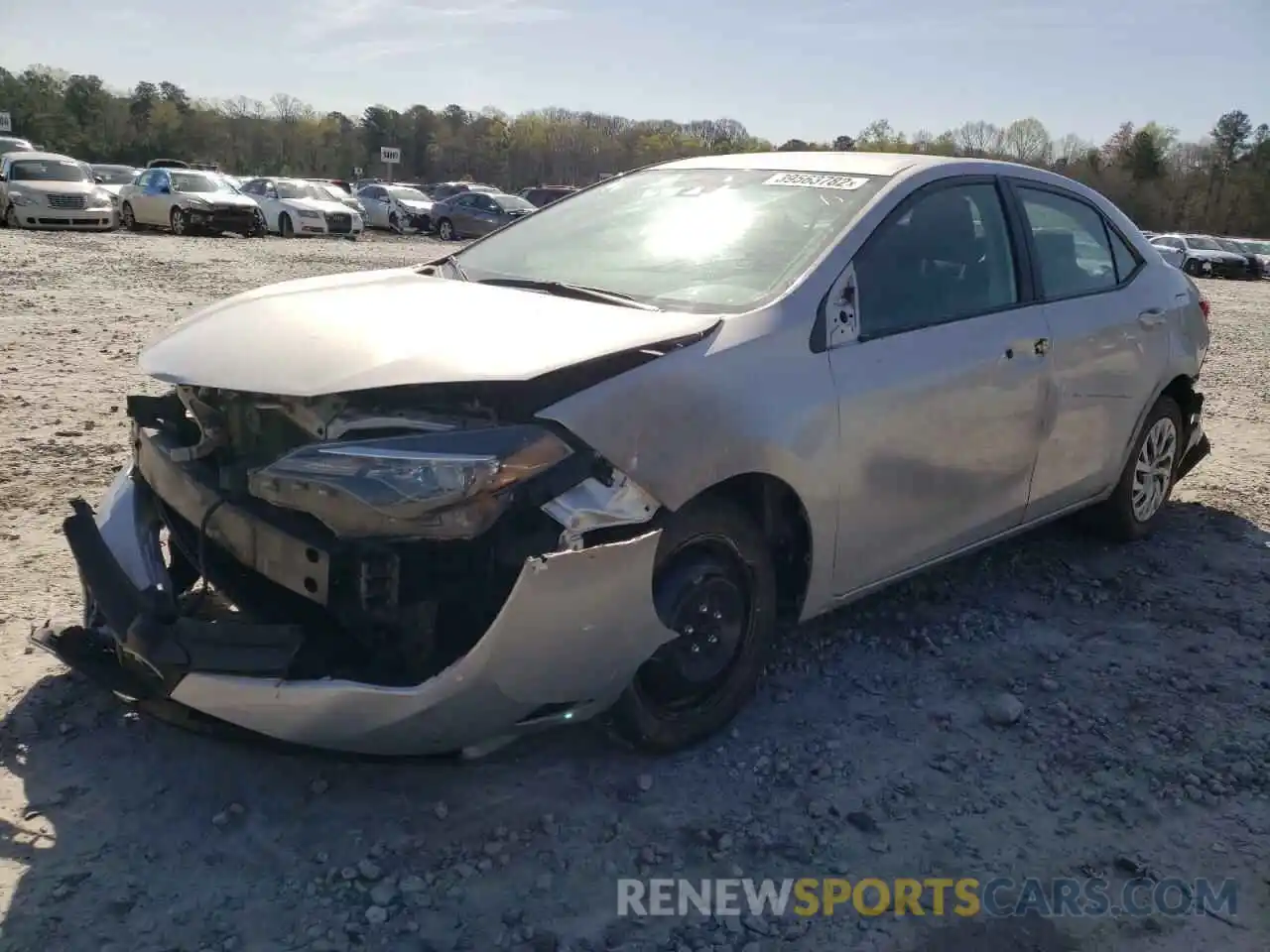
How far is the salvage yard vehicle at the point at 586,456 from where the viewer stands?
2.48 metres

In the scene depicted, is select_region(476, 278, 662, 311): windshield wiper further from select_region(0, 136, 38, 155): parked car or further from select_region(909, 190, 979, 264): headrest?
select_region(0, 136, 38, 155): parked car

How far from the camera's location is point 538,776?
9.66ft

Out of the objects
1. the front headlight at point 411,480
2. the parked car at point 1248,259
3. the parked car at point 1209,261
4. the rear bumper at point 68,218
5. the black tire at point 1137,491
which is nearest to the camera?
the front headlight at point 411,480

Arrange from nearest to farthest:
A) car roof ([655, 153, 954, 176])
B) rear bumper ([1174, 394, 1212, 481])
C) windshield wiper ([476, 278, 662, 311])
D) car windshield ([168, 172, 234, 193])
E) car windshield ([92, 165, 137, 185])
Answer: windshield wiper ([476, 278, 662, 311]), car roof ([655, 153, 954, 176]), rear bumper ([1174, 394, 1212, 481]), car windshield ([168, 172, 234, 193]), car windshield ([92, 165, 137, 185])

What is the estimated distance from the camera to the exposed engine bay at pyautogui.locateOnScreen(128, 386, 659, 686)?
2.43 meters

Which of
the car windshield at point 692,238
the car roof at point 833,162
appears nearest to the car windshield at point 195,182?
the car windshield at point 692,238

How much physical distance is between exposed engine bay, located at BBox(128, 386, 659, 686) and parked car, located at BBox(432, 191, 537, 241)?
27155 mm

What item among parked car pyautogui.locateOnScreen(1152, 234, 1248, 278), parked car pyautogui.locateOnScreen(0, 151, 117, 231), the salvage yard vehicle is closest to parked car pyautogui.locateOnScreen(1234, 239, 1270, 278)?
parked car pyautogui.locateOnScreen(1152, 234, 1248, 278)

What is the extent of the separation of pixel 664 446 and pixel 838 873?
1.16m

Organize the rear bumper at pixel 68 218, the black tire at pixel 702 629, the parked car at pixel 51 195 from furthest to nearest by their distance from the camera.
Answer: the rear bumper at pixel 68 218
the parked car at pixel 51 195
the black tire at pixel 702 629

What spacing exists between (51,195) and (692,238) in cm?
2149

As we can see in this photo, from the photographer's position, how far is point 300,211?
25.5 meters
